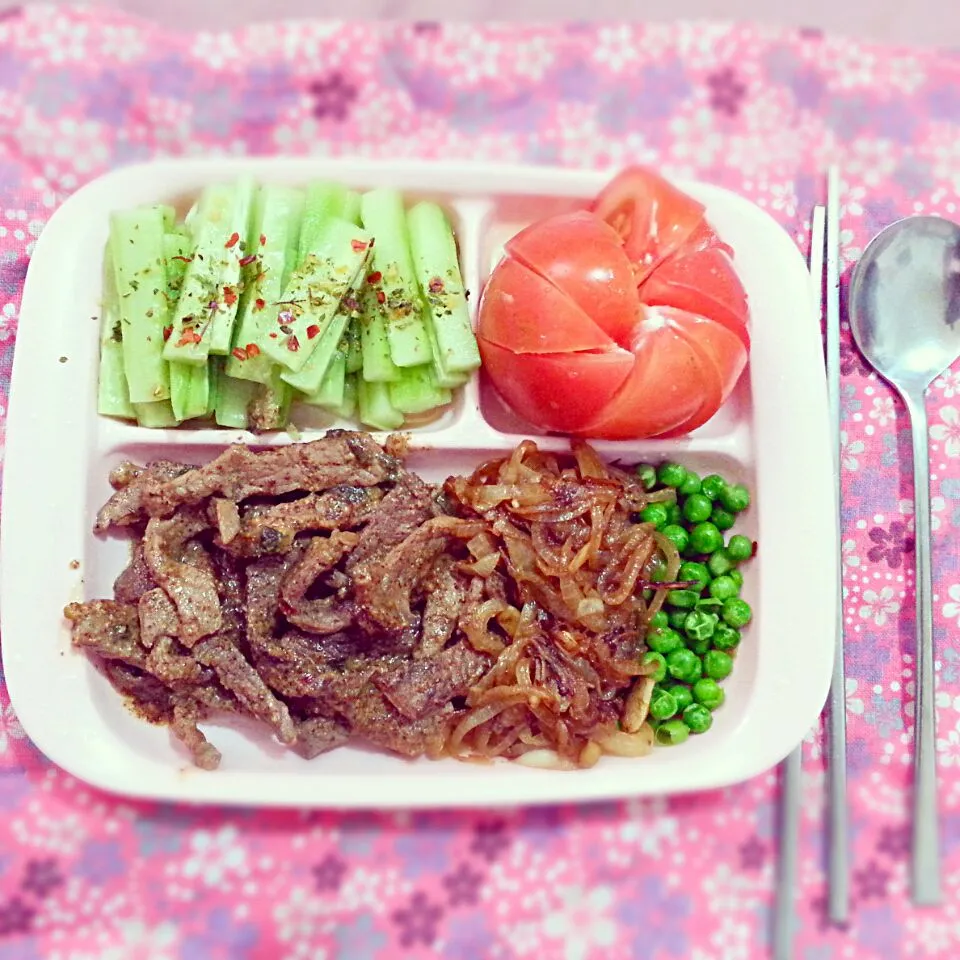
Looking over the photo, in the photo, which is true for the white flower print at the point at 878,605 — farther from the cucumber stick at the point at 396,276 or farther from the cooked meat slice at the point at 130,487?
the cooked meat slice at the point at 130,487

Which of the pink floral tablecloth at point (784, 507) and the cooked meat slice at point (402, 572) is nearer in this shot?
the cooked meat slice at point (402, 572)

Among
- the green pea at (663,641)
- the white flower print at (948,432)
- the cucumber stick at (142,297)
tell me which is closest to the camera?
the cucumber stick at (142,297)

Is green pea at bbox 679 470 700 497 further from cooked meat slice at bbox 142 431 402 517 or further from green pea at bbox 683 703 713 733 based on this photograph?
cooked meat slice at bbox 142 431 402 517

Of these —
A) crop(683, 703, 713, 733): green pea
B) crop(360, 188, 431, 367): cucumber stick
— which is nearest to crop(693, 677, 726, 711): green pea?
crop(683, 703, 713, 733): green pea

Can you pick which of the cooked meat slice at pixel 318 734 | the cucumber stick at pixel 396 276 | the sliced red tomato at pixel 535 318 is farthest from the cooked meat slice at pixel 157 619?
the sliced red tomato at pixel 535 318

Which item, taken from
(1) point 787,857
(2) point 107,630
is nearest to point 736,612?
(1) point 787,857

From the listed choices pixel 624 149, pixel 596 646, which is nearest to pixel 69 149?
pixel 624 149
